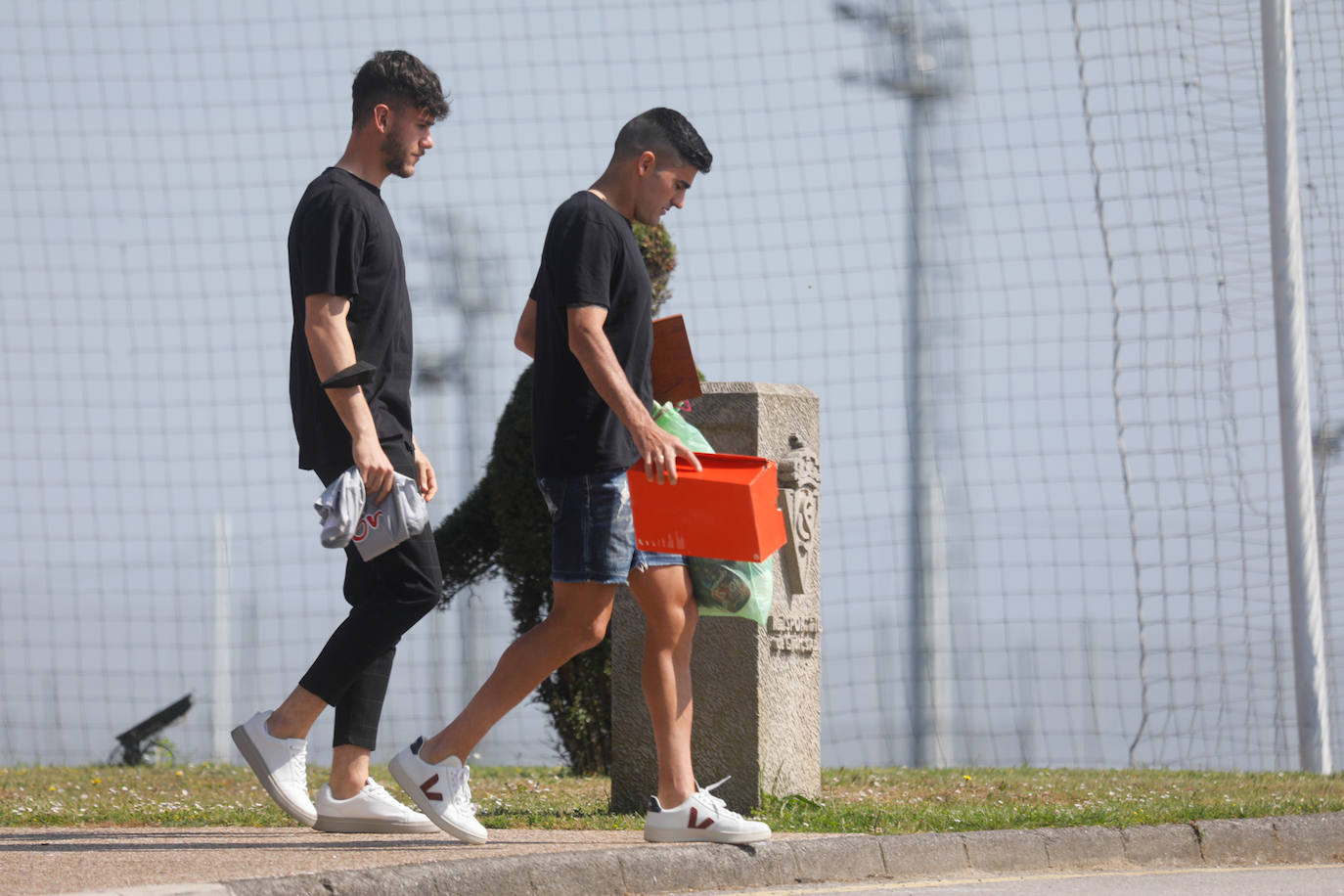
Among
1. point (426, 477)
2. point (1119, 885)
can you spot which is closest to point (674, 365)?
point (426, 477)

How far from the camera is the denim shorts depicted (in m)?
4.17

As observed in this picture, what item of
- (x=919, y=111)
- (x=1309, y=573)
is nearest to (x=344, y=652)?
(x=1309, y=573)

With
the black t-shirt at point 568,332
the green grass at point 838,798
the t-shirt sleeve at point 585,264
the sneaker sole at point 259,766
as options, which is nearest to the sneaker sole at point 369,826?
the sneaker sole at point 259,766

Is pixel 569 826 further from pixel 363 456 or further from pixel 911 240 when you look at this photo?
pixel 911 240

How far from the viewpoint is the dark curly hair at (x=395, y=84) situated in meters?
4.34

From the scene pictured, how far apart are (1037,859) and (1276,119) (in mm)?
6843

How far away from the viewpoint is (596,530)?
4.18m

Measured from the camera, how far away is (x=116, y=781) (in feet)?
25.1

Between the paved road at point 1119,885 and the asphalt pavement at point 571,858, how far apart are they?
0.32ft

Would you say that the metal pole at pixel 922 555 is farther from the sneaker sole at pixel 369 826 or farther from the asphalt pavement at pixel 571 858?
the sneaker sole at pixel 369 826

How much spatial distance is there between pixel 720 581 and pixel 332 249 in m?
1.38

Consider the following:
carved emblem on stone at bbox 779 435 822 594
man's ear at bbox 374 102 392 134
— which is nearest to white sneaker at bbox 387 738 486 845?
man's ear at bbox 374 102 392 134

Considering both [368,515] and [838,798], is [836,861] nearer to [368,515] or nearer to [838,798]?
[368,515]

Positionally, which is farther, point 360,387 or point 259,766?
point 259,766
